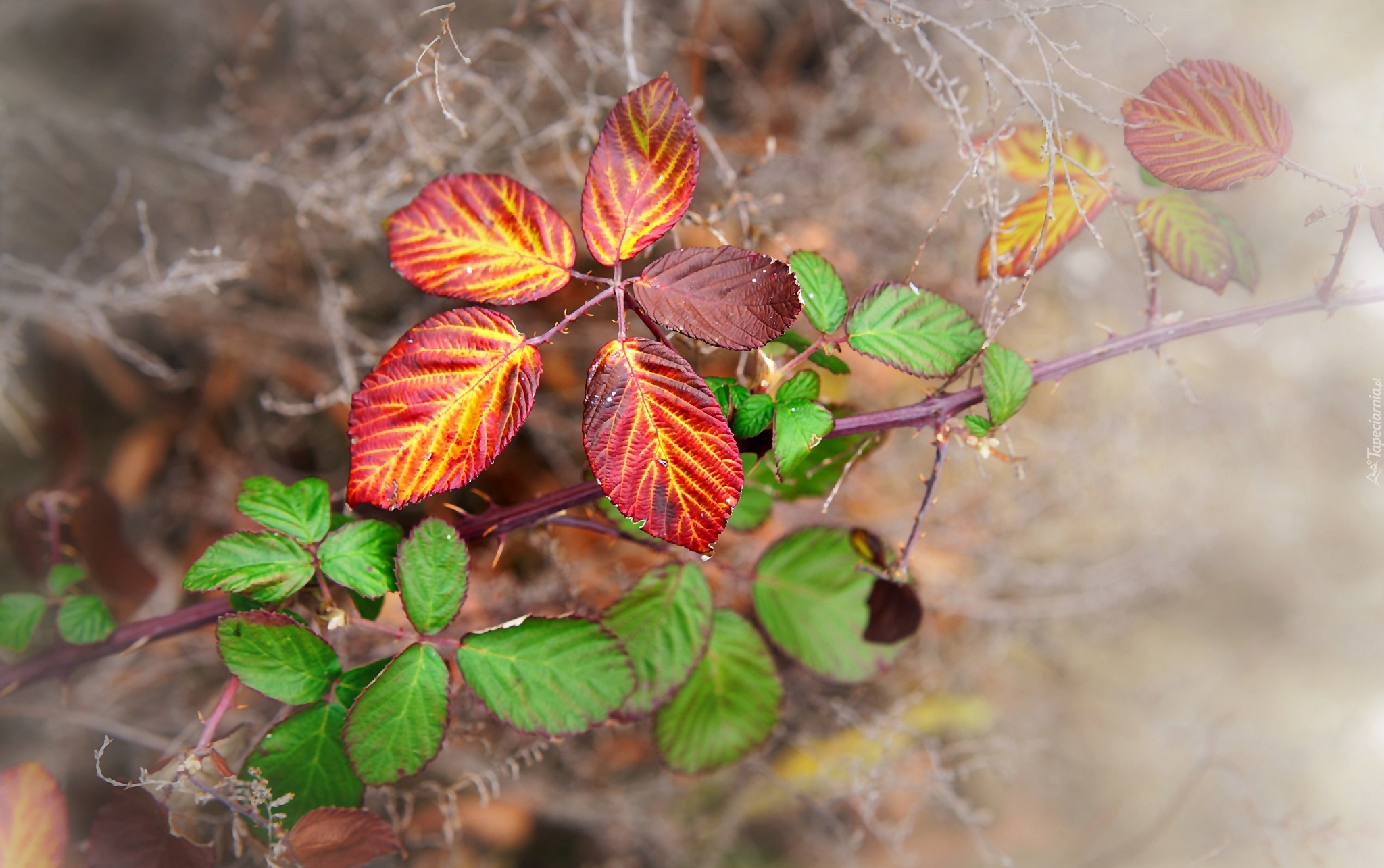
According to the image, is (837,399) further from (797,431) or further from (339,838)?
(339,838)

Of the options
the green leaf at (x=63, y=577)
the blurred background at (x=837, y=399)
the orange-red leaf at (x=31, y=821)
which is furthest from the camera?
the blurred background at (x=837, y=399)

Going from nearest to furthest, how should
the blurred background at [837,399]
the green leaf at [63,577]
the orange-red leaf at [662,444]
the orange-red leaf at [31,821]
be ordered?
the orange-red leaf at [662,444] < the orange-red leaf at [31,821] < the green leaf at [63,577] < the blurred background at [837,399]

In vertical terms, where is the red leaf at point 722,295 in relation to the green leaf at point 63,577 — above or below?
above

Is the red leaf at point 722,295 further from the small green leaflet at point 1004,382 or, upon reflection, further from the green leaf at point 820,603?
the green leaf at point 820,603

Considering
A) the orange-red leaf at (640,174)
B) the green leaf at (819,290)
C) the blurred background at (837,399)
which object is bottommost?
the blurred background at (837,399)

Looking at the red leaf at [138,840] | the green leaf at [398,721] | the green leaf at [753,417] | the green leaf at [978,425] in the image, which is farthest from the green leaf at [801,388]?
the red leaf at [138,840]

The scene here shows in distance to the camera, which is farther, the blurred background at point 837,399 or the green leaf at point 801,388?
the blurred background at point 837,399

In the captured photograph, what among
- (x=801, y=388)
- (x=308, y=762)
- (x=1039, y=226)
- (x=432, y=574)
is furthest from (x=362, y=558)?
(x=1039, y=226)

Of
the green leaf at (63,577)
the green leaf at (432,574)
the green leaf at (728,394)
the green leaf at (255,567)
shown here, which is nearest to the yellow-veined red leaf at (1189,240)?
the green leaf at (728,394)
